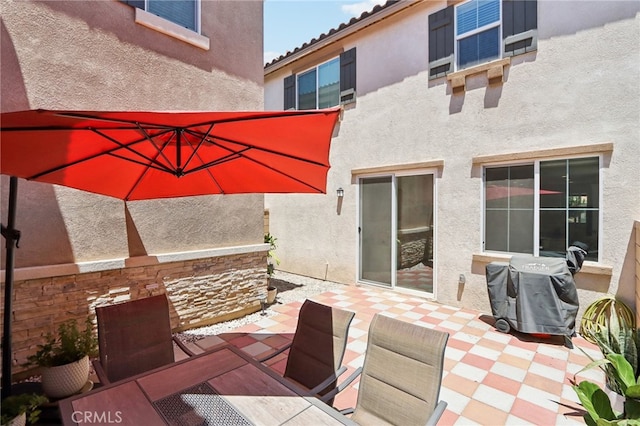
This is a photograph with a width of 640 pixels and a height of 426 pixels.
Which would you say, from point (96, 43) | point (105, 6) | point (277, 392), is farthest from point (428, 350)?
point (105, 6)

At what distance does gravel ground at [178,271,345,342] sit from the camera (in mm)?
6179

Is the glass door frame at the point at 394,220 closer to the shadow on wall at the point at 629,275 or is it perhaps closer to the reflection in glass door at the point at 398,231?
the reflection in glass door at the point at 398,231

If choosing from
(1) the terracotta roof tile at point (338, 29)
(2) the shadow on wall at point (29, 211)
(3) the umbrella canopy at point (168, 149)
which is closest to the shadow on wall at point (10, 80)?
(2) the shadow on wall at point (29, 211)

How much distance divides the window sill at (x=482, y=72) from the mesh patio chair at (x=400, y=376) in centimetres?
642

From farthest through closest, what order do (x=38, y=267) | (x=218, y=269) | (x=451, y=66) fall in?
(x=451, y=66)
(x=218, y=269)
(x=38, y=267)

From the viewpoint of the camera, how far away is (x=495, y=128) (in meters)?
6.98

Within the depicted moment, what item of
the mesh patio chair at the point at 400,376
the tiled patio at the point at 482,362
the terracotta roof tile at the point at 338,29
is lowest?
the tiled patio at the point at 482,362

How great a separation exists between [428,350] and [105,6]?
687 centimetres

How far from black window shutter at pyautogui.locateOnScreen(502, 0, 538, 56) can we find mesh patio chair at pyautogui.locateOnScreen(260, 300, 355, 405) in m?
6.83

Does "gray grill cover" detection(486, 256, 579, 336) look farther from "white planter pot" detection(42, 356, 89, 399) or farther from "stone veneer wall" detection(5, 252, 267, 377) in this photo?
"white planter pot" detection(42, 356, 89, 399)

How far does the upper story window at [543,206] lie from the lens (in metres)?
6.00

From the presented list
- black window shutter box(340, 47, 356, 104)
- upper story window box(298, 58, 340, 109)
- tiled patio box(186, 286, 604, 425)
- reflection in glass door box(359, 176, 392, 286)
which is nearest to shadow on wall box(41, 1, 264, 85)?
black window shutter box(340, 47, 356, 104)

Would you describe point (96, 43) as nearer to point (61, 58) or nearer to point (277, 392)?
point (61, 58)

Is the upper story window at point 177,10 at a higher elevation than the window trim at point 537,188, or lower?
higher
